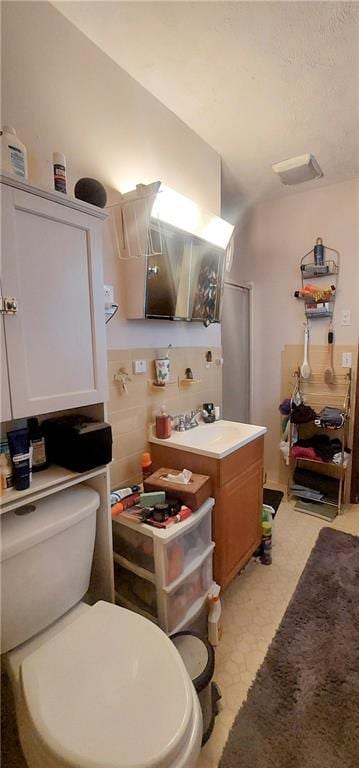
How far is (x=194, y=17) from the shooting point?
1.18 m

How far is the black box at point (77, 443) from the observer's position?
1037 millimetres

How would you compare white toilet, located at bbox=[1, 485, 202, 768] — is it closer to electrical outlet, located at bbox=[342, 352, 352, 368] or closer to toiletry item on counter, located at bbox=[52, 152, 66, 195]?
toiletry item on counter, located at bbox=[52, 152, 66, 195]

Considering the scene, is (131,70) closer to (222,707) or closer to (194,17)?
(194,17)

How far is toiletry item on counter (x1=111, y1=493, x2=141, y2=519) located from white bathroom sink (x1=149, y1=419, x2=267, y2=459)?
30 centimetres

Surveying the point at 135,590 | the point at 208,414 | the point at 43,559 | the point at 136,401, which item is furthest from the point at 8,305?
the point at 208,414

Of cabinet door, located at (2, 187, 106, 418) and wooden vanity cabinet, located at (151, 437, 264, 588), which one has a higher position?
cabinet door, located at (2, 187, 106, 418)

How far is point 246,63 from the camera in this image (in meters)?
1.37

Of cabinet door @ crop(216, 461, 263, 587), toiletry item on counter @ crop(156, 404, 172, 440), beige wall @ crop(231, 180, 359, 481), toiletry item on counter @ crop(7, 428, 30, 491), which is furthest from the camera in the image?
beige wall @ crop(231, 180, 359, 481)

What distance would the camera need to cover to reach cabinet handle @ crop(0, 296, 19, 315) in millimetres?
810

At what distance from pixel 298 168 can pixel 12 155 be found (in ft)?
5.65

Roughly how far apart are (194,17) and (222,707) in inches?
98.2

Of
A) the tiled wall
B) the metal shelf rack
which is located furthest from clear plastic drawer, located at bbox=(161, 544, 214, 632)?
the metal shelf rack

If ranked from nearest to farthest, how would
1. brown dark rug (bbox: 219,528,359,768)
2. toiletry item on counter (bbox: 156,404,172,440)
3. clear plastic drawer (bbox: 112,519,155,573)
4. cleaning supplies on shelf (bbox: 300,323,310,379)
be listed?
1. brown dark rug (bbox: 219,528,359,768)
2. clear plastic drawer (bbox: 112,519,155,573)
3. toiletry item on counter (bbox: 156,404,172,440)
4. cleaning supplies on shelf (bbox: 300,323,310,379)

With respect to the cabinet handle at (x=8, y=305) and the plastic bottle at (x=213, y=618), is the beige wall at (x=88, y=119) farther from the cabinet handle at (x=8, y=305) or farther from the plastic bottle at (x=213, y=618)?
the plastic bottle at (x=213, y=618)
